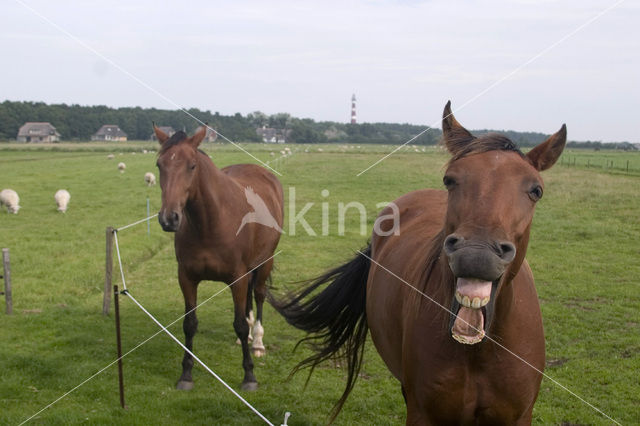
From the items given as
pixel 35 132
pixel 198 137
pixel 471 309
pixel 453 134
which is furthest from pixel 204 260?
pixel 35 132

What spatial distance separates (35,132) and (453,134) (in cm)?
7146

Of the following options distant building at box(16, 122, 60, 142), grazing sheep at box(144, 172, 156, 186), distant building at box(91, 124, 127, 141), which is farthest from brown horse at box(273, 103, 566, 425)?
distant building at box(16, 122, 60, 142)

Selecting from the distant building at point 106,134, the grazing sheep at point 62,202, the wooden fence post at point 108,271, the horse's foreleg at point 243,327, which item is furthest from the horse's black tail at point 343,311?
the distant building at point 106,134

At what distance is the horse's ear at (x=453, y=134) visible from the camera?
272cm

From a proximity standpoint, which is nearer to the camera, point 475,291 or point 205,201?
point 475,291

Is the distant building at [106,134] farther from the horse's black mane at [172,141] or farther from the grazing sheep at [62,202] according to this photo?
the horse's black mane at [172,141]

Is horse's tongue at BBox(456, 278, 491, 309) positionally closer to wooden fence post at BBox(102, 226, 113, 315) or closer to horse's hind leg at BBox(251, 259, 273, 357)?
horse's hind leg at BBox(251, 259, 273, 357)

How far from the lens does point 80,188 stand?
28.3 m

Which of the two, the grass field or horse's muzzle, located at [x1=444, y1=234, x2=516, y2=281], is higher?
horse's muzzle, located at [x1=444, y1=234, x2=516, y2=281]

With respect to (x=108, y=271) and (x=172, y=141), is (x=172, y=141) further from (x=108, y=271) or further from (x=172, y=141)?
(x=108, y=271)

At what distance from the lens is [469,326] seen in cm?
219

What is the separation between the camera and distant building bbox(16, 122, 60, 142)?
2507 inches

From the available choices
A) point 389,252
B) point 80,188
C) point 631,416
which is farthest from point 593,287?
point 80,188

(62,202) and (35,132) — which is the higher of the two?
(35,132)
